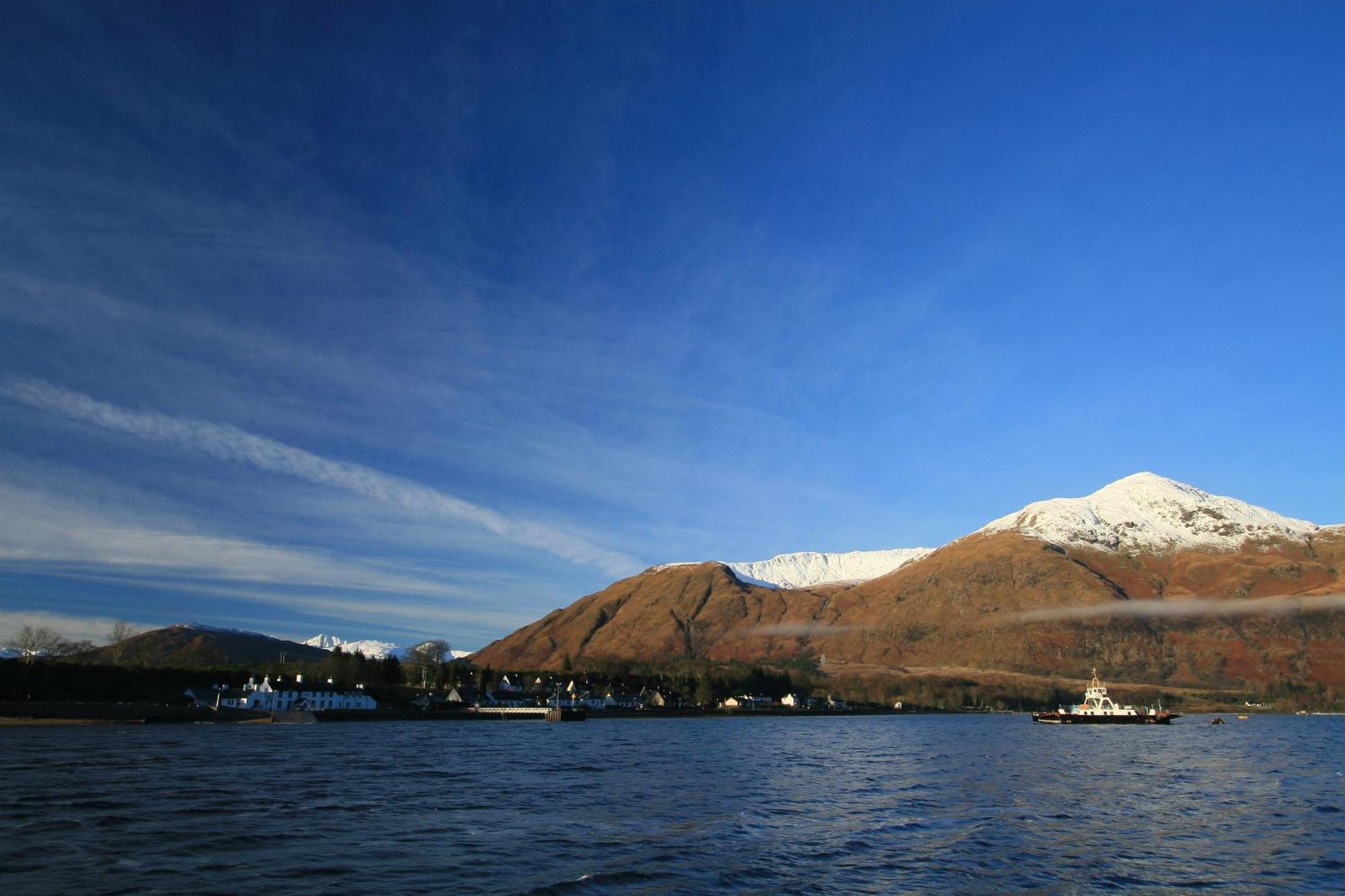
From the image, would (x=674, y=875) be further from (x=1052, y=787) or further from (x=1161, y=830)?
(x=1052, y=787)

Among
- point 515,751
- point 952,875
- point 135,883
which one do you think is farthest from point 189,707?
point 952,875

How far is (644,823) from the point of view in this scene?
162ft

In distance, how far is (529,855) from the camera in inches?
1534

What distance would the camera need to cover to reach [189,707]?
584 feet

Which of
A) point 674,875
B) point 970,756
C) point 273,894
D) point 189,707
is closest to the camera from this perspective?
point 273,894

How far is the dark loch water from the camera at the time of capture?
34.9 meters

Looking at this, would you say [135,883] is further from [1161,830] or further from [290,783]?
[1161,830]

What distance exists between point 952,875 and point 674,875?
11.9 m

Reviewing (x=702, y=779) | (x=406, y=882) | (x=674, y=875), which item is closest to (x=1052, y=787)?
(x=702, y=779)

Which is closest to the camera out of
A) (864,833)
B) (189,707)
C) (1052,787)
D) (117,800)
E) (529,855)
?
(529,855)

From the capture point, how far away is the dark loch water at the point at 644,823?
114 ft

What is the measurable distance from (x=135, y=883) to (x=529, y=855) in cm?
1546

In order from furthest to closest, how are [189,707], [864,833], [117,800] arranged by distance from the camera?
[189,707]
[117,800]
[864,833]

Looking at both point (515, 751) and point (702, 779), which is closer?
point (702, 779)
